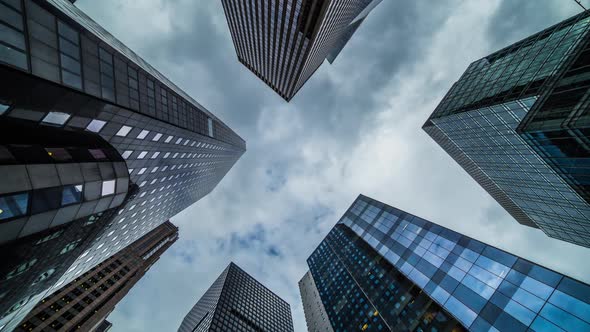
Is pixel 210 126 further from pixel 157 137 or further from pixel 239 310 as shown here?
pixel 239 310

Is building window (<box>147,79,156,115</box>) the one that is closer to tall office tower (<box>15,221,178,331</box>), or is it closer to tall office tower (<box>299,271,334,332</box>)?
tall office tower (<box>299,271,334,332</box>)

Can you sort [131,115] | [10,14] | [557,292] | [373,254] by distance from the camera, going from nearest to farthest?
[10,14] → [557,292] → [131,115] → [373,254]

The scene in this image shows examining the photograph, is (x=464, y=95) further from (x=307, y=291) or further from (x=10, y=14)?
(x=307, y=291)

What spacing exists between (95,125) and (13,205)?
42.5 feet

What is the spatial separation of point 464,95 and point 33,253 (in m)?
67.2

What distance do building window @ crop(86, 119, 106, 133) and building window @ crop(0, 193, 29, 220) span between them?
12021 millimetres

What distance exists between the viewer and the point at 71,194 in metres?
12.0

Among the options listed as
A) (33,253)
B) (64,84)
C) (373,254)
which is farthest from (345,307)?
(64,84)

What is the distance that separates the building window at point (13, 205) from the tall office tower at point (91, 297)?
75.4 m

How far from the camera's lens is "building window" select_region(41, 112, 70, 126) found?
15.0 meters

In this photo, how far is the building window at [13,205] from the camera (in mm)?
8898

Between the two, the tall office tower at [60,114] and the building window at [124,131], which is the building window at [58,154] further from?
the building window at [124,131]

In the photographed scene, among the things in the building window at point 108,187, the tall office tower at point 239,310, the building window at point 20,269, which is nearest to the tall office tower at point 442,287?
the building window at point 108,187

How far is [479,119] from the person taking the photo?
141 ft
